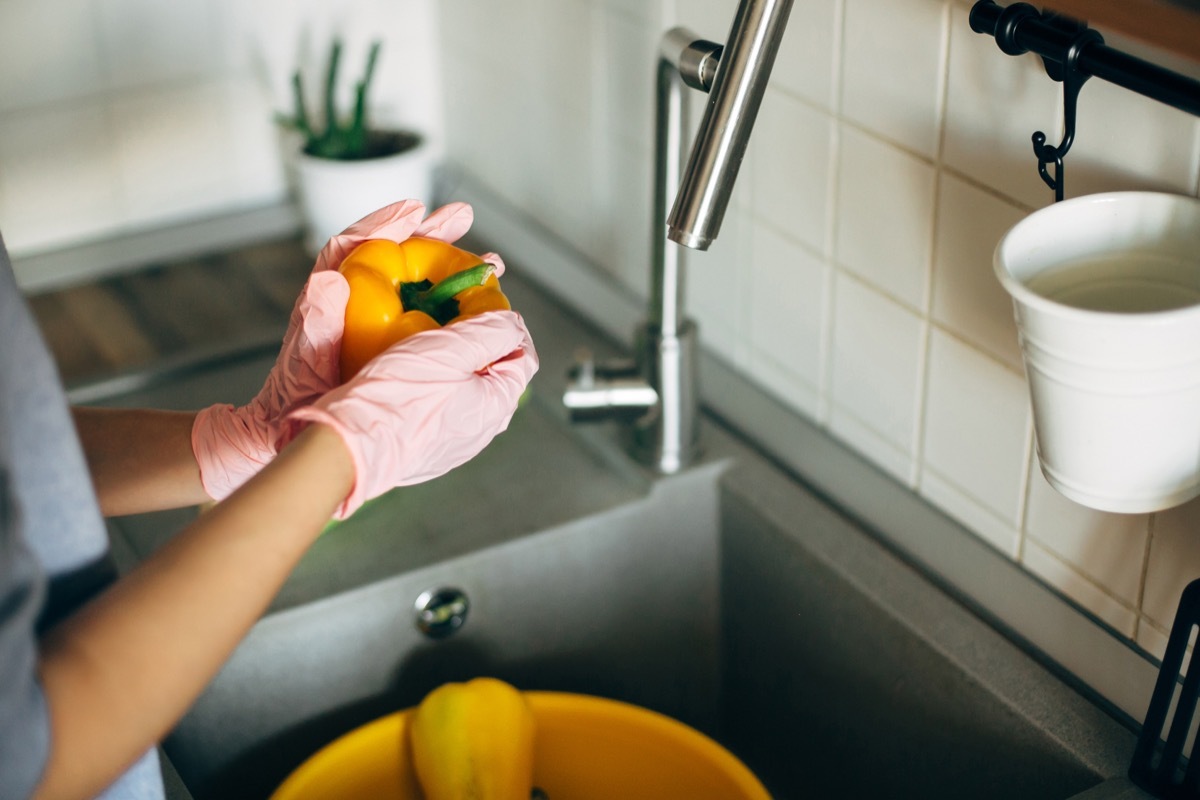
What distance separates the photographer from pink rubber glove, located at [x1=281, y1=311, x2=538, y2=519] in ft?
2.18

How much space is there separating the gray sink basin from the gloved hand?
20 centimetres

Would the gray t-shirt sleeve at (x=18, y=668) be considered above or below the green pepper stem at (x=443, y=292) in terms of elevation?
below

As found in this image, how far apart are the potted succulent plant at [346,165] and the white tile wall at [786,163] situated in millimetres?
126

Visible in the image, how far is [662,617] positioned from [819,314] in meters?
0.32

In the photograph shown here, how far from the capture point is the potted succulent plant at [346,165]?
1405 millimetres

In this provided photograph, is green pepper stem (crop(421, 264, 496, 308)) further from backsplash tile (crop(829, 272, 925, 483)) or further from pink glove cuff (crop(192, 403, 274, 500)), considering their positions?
backsplash tile (crop(829, 272, 925, 483))

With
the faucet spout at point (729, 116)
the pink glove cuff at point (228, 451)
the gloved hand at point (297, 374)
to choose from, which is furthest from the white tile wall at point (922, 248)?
the pink glove cuff at point (228, 451)

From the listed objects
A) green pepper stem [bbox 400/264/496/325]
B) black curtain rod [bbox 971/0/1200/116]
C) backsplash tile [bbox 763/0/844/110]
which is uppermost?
black curtain rod [bbox 971/0/1200/116]

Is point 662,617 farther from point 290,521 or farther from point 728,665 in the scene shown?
point 290,521

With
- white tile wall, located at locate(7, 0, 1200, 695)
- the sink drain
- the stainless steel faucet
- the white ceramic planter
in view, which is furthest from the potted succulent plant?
the sink drain

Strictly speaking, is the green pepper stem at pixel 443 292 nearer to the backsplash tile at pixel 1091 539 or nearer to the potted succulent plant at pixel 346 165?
the backsplash tile at pixel 1091 539

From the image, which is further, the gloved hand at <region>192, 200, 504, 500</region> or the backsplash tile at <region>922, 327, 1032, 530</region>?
the backsplash tile at <region>922, 327, 1032, 530</region>

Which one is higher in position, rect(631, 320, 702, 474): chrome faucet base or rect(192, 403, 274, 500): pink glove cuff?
rect(192, 403, 274, 500): pink glove cuff

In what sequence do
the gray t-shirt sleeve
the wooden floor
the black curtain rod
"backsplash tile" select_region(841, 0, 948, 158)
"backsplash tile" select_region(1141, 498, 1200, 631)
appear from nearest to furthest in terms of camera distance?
the gray t-shirt sleeve < the black curtain rod < "backsplash tile" select_region(1141, 498, 1200, 631) < "backsplash tile" select_region(841, 0, 948, 158) < the wooden floor
